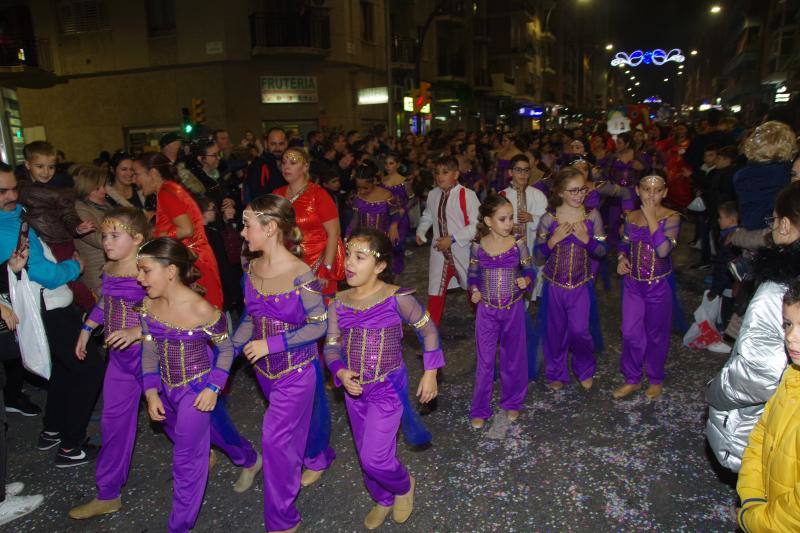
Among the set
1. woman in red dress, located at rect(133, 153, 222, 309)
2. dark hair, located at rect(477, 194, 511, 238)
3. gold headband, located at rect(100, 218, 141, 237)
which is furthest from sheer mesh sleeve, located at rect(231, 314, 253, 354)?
dark hair, located at rect(477, 194, 511, 238)

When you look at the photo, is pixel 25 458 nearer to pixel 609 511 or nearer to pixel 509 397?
pixel 509 397

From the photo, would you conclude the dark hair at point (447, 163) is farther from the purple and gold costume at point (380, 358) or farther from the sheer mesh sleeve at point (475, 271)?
the purple and gold costume at point (380, 358)

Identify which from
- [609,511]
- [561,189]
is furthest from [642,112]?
[609,511]

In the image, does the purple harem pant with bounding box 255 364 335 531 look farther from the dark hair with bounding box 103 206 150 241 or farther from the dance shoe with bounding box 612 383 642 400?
the dance shoe with bounding box 612 383 642 400

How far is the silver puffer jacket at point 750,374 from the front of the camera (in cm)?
251

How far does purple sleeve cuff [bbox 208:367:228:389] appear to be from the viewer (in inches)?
128

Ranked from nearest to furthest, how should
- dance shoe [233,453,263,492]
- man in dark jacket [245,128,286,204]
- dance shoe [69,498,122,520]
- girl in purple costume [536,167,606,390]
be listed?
dance shoe [69,498,122,520] < dance shoe [233,453,263,492] < girl in purple costume [536,167,606,390] < man in dark jacket [245,128,286,204]

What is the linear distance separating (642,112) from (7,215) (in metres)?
22.3

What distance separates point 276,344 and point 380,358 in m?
0.62

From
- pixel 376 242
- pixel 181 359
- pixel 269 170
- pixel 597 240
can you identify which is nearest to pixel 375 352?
pixel 376 242

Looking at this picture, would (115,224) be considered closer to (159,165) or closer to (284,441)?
(159,165)

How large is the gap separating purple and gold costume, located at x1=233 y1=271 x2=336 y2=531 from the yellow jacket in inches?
88.9

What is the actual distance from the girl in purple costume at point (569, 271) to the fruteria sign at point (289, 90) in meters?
18.4

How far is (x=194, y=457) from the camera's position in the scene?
3.33 m
